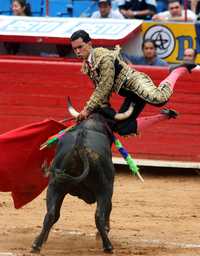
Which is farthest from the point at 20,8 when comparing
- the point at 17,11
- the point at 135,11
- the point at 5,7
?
the point at 135,11

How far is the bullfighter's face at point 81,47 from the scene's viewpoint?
7.14m

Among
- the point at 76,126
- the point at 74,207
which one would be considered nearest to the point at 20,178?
the point at 76,126

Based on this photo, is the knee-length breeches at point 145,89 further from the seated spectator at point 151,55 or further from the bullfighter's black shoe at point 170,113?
the seated spectator at point 151,55

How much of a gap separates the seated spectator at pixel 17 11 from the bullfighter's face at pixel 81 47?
5222 mm

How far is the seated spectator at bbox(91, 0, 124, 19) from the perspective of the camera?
481 inches

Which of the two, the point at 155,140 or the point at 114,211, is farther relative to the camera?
the point at 155,140

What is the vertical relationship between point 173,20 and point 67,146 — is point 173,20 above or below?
below

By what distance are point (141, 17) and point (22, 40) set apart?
1.59 meters

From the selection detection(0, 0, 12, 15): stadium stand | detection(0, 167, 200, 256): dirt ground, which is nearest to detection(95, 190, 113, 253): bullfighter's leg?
detection(0, 167, 200, 256): dirt ground

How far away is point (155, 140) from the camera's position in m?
10.7

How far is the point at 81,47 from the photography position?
7160 millimetres

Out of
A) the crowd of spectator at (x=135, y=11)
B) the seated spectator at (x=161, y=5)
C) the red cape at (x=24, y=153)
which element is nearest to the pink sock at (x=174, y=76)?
the red cape at (x=24, y=153)

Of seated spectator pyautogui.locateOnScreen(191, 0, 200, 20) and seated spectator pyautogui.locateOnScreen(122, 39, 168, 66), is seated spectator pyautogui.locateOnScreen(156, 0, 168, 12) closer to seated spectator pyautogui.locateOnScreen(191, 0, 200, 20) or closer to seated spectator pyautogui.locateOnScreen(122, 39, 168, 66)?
seated spectator pyautogui.locateOnScreen(191, 0, 200, 20)

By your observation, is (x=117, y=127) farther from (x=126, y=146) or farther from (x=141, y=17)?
(x=141, y=17)
